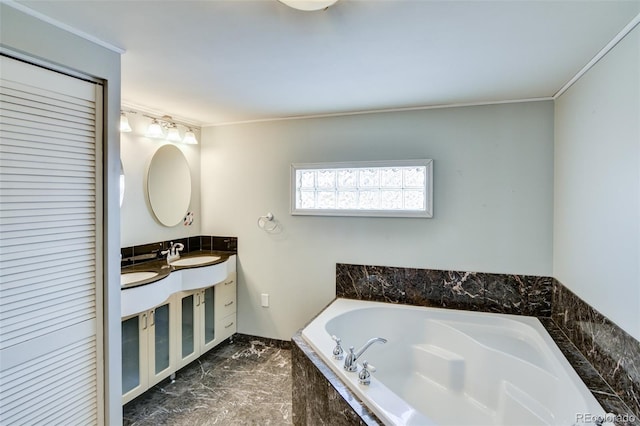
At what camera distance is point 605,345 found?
5.74 ft

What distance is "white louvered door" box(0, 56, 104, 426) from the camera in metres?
1.42

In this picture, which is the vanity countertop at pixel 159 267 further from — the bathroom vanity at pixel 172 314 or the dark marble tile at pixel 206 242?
the dark marble tile at pixel 206 242

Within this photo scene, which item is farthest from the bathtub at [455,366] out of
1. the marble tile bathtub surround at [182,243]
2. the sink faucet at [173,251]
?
the sink faucet at [173,251]

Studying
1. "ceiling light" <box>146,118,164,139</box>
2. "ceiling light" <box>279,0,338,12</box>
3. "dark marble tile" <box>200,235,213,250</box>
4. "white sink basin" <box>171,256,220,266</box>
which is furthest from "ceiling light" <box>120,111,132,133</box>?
"ceiling light" <box>279,0,338,12</box>

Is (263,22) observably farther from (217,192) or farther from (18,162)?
(217,192)

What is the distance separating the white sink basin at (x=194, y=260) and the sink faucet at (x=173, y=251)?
0.04 m

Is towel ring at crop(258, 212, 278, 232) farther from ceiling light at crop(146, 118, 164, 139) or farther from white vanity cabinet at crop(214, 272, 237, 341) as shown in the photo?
ceiling light at crop(146, 118, 164, 139)

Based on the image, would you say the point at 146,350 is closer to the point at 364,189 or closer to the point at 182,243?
the point at 182,243

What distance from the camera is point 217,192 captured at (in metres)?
3.62

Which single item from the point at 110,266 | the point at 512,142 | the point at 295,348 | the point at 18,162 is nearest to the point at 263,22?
the point at 18,162

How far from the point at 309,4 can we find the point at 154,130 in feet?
7.13

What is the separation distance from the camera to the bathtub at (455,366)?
1701 millimetres

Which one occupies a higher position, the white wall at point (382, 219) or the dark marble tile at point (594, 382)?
the white wall at point (382, 219)

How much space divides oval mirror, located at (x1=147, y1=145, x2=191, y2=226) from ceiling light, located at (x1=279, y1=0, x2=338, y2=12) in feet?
7.44
